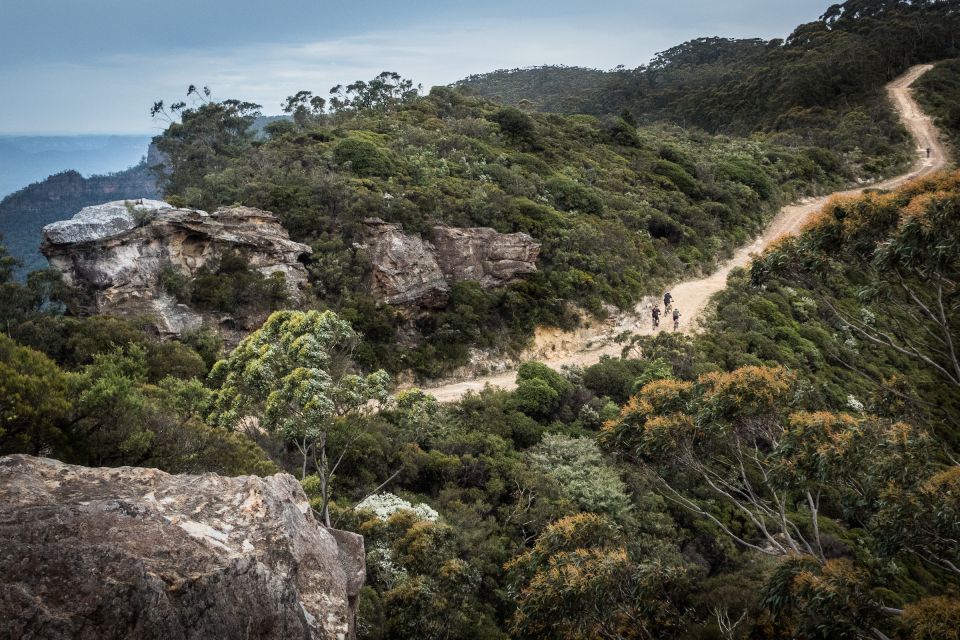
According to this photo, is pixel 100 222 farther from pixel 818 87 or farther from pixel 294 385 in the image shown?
pixel 818 87

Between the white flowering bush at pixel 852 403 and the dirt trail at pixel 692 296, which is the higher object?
the dirt trail at pixel 692 296

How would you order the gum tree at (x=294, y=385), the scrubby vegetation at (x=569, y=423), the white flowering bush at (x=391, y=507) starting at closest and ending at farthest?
1. the scrubby vegetation at (x=569, y=423)
2. the gum tree at (x=294, y=385)
3. the white flowering bush at (x=391, y=507)

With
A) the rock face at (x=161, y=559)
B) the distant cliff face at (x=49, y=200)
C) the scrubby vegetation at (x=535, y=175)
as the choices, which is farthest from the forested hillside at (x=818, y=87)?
the distant cliff face at (x=49, y=200)

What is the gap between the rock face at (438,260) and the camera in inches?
879

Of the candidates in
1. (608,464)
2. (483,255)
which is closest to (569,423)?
(608,464)

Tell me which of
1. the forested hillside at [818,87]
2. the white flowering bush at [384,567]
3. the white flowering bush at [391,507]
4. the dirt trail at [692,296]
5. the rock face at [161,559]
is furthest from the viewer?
the forested hillside at [818,87]

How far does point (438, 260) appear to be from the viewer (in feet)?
79.4

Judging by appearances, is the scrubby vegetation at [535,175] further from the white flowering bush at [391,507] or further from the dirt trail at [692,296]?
the white flowering bush at [391,507]

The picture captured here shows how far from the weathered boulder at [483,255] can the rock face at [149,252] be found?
6.01 meters

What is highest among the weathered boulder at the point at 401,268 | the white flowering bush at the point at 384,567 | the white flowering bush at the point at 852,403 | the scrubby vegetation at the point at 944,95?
the scrubby vegetation at the point at 944,95

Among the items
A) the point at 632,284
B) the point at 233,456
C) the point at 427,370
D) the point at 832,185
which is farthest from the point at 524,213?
the point at 832,185

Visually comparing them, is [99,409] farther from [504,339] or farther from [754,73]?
[754,73]

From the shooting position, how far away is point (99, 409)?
359 inches

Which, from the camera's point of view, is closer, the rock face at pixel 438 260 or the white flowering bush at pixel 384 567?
the white flowering bush at pixel 384 567
